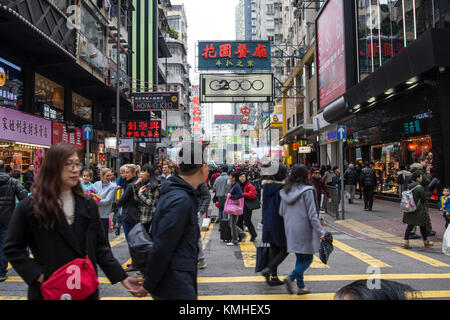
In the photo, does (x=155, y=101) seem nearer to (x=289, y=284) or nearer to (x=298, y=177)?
(x=298, y=177)

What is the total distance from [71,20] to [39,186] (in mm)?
17871

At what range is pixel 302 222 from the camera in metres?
5.15

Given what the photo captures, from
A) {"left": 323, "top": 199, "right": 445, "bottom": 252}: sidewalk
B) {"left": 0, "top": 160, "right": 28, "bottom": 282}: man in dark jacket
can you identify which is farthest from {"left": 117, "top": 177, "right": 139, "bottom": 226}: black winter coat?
{"left": 323, "top": 199, "right": 445, "bottom": 252}: sidewalk

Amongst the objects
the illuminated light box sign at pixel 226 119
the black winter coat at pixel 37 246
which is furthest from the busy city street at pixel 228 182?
the illuminated light box sign at pixel 226 119

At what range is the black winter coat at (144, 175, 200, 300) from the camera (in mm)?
2609

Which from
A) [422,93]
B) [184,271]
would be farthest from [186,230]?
[422,93]

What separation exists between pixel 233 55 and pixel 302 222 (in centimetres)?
1926

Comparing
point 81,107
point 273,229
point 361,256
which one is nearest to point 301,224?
point 273,229

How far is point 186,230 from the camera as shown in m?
2.79

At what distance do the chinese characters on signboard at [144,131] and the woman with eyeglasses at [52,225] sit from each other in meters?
26.6

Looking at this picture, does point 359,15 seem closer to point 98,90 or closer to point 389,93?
point 389,93

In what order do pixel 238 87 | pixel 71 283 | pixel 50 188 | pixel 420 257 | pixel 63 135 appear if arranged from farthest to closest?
pixel 238 87
pixel 63 135
pixel 420 257
pixel 50 188
pixel 71 283

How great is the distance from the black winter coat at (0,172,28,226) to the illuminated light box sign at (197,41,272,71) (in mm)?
17660

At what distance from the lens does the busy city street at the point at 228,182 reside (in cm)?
256
